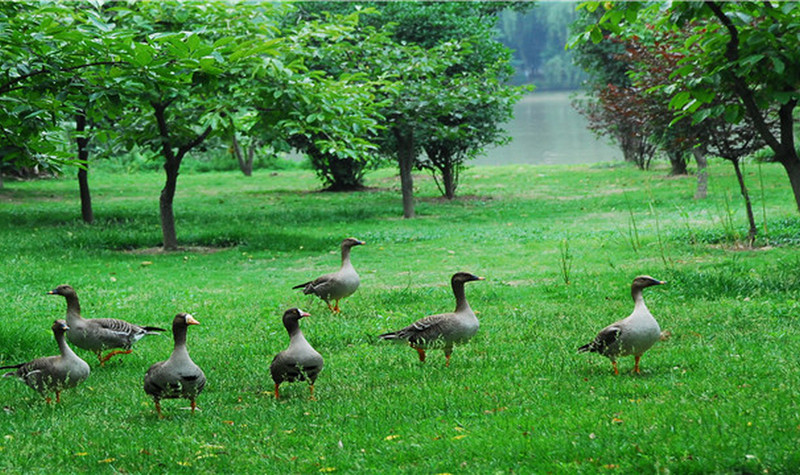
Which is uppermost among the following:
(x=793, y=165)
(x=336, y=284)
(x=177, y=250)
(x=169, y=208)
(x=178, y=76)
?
(x=178, y=76)

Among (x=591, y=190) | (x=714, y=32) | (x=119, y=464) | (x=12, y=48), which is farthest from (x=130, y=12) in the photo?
(x=591, y=190)

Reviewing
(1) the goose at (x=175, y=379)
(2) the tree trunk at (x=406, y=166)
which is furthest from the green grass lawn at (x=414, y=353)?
(2) the tree trunk at (x=406, y=166)

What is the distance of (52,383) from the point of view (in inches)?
290

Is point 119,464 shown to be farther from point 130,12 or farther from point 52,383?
point 130,12

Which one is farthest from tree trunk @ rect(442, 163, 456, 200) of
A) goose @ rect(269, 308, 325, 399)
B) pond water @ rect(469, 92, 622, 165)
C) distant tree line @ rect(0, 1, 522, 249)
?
goose @ rect(269, 308, 325, 399)

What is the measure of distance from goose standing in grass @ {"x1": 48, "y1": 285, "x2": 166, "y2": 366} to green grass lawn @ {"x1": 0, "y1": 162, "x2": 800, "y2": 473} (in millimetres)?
300

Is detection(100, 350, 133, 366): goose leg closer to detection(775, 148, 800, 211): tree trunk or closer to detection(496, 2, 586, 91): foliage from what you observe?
detection(775, 148, 800, 211): tree trunk

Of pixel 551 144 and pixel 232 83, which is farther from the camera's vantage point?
pixel 551 144

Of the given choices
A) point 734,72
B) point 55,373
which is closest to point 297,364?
point 55,373

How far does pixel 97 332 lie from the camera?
8.71 metres

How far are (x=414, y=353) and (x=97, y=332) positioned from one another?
3.27 m

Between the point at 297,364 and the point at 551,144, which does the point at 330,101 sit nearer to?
the point at 297,364

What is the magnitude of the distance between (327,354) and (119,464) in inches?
140

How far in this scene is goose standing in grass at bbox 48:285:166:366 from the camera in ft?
28.7
